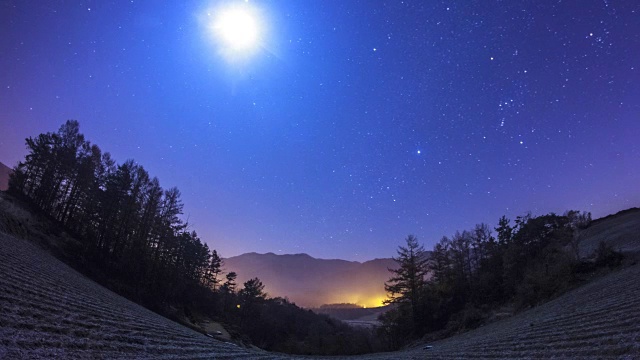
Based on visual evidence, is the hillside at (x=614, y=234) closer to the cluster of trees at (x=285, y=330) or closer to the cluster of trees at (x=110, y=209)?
the cluster of trees at (x=285, y=330)

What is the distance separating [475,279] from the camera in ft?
193

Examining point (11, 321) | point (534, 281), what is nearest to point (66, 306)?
point (11, 321)

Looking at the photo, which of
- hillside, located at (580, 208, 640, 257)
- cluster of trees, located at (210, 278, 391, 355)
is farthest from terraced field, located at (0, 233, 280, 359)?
cluster of trees, located at (210, 278, 391, 355)

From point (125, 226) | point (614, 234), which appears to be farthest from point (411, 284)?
point (125, 226)

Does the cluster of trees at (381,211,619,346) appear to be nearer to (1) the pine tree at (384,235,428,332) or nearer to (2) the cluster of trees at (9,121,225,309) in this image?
(1) the pine tree at (384,235,428,332)

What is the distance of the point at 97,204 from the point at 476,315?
60.5m

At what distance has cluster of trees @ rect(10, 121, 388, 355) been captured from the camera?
4944cm

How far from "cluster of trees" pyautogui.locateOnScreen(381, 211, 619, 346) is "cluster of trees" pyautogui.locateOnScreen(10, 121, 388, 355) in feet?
26.1

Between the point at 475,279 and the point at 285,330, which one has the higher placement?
the point at 475,279

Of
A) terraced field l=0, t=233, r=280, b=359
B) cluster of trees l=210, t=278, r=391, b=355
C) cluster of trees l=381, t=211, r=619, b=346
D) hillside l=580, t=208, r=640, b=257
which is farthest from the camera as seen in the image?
cluster of trees l=210, t=278, r=391, b=355

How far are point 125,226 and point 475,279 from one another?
61.4m

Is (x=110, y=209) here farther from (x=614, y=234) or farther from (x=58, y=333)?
(x=614, y=234)

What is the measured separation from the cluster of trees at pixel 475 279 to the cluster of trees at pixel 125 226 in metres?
7.96

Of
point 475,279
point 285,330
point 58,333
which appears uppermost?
point 475,279
